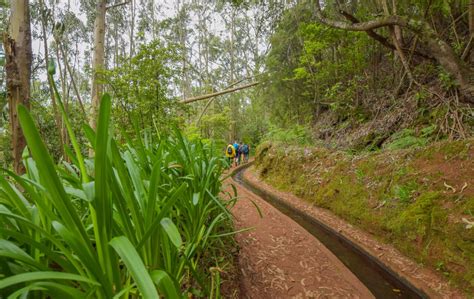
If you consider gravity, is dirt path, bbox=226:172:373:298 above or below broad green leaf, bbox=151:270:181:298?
below

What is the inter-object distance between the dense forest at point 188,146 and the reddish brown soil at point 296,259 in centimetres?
17

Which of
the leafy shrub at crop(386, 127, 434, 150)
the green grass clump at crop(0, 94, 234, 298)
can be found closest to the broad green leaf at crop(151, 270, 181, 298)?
the green grass clump at crop(0, 94, 234, 298)

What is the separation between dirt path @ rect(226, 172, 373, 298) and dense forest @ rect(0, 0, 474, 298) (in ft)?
1.21

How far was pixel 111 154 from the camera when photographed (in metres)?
0.87

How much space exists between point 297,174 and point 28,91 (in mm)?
5552

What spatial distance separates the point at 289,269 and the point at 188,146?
5.31 feet

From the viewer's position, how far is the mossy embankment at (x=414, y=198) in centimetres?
278

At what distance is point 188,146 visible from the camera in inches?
83.9

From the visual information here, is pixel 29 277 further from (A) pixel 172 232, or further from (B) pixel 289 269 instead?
(B) pixel 289 269

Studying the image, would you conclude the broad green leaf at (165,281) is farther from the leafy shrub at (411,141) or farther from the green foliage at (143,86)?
the leafy shrub at (411,141)

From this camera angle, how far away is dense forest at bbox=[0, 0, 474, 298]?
28.4 inches

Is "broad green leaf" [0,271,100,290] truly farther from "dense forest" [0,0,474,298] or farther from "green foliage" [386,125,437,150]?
"green foliage" [386,125,437,150]

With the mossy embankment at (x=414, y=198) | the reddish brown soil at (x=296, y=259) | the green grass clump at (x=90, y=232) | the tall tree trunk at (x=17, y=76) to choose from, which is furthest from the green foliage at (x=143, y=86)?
the green grass clump at (x=90, y=232)

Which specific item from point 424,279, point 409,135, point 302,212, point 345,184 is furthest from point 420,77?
point 424,279
